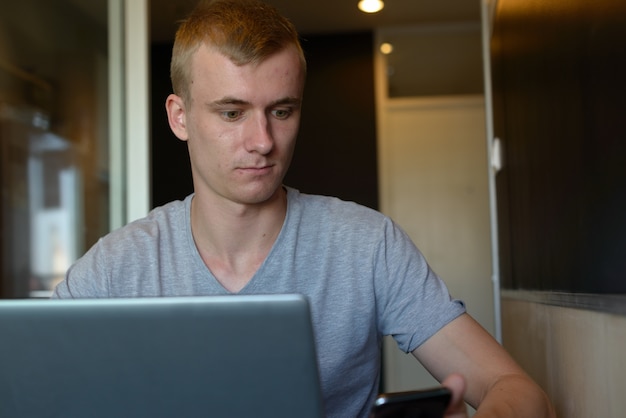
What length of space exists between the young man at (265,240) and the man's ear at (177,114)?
0.07 feet

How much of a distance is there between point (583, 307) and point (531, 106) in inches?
27.4

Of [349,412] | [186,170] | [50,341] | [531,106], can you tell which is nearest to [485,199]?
[186,170]

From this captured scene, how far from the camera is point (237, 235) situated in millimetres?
1454

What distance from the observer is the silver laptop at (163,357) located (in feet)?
2.29

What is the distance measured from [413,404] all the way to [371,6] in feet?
14.8

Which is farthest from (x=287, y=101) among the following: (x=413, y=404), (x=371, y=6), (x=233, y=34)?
(x=371, y=6)

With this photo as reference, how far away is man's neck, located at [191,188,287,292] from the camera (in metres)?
1.45

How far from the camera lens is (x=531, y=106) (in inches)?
71.1

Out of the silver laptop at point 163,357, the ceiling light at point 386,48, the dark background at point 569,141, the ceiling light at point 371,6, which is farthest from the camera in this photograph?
the ceiling light at point 386,48

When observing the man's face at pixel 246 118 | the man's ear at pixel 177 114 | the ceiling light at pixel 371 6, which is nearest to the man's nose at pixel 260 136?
the man's face at pixel 246 118

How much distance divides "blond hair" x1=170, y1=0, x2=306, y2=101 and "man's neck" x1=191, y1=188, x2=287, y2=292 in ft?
0.75

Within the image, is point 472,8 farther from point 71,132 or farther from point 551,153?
point 551,153

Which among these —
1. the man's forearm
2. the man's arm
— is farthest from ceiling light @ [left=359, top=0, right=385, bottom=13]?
the man's forearm

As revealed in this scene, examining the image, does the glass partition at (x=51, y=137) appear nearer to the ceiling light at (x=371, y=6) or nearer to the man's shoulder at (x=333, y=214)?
the man's shoulder at (x=333, y=214)
